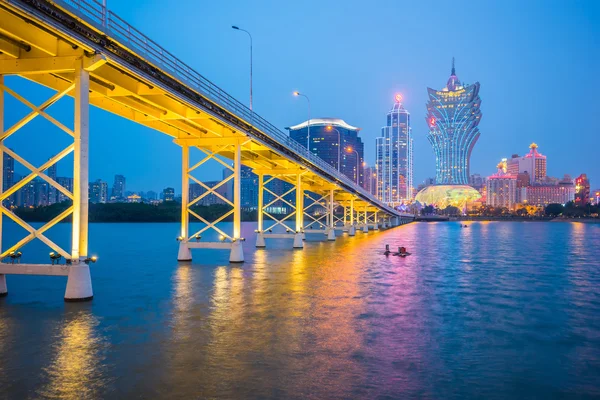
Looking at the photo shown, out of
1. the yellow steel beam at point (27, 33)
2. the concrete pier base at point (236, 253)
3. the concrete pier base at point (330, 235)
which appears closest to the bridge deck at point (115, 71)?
the yellow steel beam at point (27, 33)

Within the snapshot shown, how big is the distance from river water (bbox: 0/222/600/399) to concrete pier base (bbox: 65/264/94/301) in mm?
593

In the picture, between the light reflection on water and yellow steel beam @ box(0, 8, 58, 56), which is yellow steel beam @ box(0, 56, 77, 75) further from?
the light reflection on water

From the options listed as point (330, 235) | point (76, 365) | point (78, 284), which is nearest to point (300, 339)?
point (76, 365)

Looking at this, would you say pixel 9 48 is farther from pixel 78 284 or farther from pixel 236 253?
pixel 236 253

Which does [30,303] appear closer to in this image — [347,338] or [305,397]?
[347,338]

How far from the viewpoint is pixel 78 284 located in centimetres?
1772

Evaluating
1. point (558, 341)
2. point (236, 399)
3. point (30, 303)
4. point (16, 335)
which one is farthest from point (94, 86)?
point (558, 341)

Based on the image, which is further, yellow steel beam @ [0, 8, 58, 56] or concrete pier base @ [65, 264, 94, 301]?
concrete pier base @ [65, 264, 94, 301]

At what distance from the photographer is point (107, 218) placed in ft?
630

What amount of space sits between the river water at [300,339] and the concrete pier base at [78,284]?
0.59 m

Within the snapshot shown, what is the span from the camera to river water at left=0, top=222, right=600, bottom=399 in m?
9.19

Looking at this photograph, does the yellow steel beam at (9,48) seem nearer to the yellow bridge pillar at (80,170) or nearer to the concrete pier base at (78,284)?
the yellow bridge pillar at (80,170)

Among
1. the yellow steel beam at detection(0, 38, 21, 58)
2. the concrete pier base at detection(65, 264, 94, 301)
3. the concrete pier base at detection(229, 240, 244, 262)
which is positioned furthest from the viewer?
the concrete pier base at detection(229, 240, 244, 262)

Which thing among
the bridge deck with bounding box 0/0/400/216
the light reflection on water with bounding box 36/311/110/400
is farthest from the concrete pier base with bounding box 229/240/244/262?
the light reflection on water with bounding box 36/311/110/400
